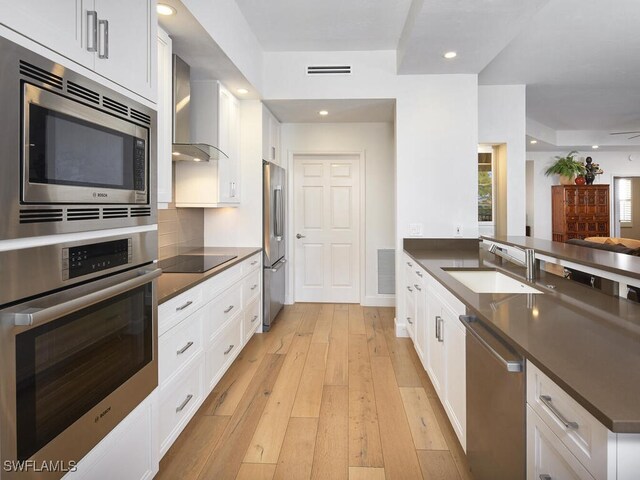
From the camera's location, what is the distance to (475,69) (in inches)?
142

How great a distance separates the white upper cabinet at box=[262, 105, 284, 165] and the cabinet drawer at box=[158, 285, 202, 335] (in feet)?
7.06

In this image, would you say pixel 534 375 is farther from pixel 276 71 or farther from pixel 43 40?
pixel 276 71

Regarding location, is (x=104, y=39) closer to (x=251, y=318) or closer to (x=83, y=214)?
(x=83, y=214)

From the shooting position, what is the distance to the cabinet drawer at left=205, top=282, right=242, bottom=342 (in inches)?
96.7

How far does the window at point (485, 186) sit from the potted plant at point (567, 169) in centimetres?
378

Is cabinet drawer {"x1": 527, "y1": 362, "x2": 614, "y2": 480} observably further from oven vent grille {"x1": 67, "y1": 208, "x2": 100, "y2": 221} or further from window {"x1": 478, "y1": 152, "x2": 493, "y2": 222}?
window {"x1": 478, "y1": 152, "x2": 493, "y2": 222}

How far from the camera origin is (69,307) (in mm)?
1100

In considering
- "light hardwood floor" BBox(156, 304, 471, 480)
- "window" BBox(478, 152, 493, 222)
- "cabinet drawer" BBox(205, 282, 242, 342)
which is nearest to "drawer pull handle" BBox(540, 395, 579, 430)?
"light hardwood floor" BBox(156, 304, 471, 480)

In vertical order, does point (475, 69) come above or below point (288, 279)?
above

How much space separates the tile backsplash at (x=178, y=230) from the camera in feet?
10.1

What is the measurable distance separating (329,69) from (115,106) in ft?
9.36

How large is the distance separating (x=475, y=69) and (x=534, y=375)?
3.34 meters

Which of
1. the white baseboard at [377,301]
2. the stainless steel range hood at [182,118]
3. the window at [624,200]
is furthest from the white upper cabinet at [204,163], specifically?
the window at [624,200]

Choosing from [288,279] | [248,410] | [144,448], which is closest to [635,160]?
[288,279]
